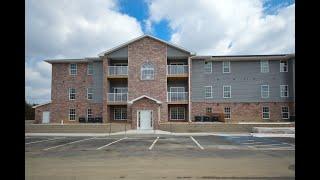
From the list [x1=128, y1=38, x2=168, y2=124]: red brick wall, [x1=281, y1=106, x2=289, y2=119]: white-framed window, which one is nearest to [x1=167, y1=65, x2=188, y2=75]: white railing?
[x1=128, y1=38, x2=168, y2=124]: red brick wall

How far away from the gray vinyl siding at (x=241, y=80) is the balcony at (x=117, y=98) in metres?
8.06

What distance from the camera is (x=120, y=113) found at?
1581 inches

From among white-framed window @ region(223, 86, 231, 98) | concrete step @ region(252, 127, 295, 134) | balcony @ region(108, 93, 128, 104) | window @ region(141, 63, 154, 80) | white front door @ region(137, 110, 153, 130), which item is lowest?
concrete step @ region(252, 127, 295, 134)

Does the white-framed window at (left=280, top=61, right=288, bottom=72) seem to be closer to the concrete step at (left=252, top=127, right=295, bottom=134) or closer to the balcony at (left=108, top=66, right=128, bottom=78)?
the concrete step at (left=252, top=127, right=295, bottom=134)

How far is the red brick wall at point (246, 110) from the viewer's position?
3947 cm

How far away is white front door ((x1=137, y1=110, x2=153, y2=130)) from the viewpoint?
37.2m

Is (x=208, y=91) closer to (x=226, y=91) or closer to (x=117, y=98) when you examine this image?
(x=226, y=91)

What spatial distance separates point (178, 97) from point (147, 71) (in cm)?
473

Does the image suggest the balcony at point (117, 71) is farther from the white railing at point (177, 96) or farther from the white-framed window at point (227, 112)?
the white-framed window at point (227, 112)

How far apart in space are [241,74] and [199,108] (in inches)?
264

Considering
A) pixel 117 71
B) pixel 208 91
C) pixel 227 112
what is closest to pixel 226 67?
pixel 208 91
